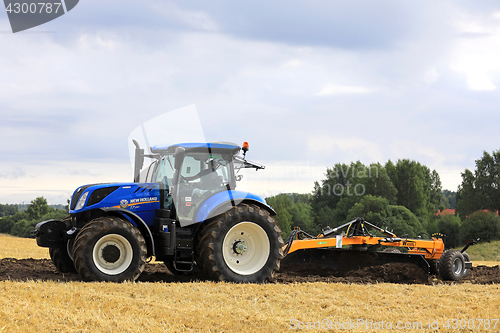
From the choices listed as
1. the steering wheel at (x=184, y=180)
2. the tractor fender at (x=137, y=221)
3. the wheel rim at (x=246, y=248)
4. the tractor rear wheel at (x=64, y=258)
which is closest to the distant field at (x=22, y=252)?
the tractor rear wheel at (x=64, y=258)

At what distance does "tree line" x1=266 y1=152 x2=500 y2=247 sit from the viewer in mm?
54156

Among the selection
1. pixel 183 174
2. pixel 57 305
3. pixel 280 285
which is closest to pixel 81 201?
pixel 183 174

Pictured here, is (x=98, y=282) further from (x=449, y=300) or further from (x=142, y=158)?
(x=449, y=300)

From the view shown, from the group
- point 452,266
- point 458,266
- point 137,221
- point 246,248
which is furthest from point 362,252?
point 137,221

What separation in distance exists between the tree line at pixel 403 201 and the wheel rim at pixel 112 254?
47.4 meters

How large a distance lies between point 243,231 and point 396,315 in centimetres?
361

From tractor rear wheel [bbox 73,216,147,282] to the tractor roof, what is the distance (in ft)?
5.74

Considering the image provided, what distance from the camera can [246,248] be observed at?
9.73m

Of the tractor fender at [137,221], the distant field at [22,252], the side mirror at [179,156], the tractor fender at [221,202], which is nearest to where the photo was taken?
the tractor fender at [137,221]

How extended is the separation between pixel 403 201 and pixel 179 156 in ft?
204

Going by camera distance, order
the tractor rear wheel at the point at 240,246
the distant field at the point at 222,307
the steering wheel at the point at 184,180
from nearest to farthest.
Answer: the distant field at the point at 222,307 → the tractor rear wheel at the point at 240,246 → the steering wheel at the point at 184,180

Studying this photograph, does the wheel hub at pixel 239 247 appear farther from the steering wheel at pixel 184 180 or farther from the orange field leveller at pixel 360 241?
the orange field leveller at pixel 360 241

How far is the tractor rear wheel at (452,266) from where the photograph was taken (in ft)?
39.4

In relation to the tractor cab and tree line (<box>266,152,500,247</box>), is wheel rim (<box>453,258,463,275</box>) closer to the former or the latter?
the tractor cab
